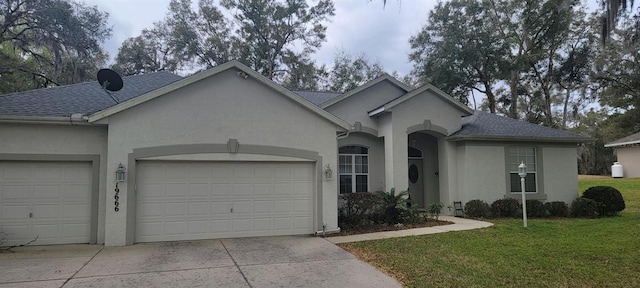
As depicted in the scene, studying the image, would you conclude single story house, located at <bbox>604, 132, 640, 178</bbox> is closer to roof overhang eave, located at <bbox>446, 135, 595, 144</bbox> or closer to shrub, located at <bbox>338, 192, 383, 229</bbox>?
roof overhang eave, located at <bbox>446, 135, 595, 144</bbox>

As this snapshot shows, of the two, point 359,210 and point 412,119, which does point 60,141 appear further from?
point 412,119

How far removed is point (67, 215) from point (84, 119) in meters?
2.34

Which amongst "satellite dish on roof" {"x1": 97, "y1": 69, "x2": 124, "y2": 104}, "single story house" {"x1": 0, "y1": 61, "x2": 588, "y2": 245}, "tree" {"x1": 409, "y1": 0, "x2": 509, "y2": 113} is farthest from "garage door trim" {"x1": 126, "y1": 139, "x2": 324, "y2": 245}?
"tree" {"x1": 409, "y1": 0, "x2": 509, "y2": 113}

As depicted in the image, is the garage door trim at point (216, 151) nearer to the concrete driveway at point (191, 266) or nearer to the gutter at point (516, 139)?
the concrete driveway at point (191, 266)

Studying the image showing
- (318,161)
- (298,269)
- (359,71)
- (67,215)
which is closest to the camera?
(298,269)

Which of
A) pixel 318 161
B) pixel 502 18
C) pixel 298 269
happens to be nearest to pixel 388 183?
pixel 318 161

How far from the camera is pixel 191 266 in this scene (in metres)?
6.88

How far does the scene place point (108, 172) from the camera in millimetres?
8578

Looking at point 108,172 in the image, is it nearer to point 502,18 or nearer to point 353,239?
point 353,239

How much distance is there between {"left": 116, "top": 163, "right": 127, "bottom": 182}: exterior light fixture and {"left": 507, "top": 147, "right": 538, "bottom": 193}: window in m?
12.7

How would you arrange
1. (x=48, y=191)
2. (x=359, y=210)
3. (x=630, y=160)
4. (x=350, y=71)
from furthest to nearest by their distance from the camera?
(x=350, y=71), (x=630, y=160), (x=359, y=210), (x=48, y=191)

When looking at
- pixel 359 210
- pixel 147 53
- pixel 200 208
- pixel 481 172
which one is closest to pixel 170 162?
pixel 200 208

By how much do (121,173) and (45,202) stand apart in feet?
6.34

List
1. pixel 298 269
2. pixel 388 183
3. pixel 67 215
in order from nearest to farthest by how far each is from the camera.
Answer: pixel 298 269
pixel 67 215
pixel 388 183
